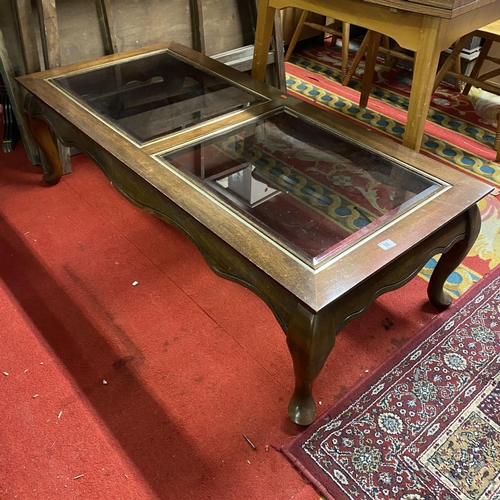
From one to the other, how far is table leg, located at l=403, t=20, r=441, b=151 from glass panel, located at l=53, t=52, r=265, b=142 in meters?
0.51

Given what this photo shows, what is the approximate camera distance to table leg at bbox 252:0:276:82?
79.7 inches

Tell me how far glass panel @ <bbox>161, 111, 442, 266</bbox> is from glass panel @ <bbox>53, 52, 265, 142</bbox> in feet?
0.54

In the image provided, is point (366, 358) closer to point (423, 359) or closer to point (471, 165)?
point (423, 359)

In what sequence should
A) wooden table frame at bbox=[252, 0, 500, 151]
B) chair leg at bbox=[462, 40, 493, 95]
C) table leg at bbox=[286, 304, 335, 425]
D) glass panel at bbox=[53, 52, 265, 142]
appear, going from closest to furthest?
table leg at bbox=[286, 304, 335, 425], wooden table frame at bbox=[252, 0, 500, 151], glass panel at bbox=[53, 52, 265, 142], chair leg at bbox=[462, 40, 493, 95]

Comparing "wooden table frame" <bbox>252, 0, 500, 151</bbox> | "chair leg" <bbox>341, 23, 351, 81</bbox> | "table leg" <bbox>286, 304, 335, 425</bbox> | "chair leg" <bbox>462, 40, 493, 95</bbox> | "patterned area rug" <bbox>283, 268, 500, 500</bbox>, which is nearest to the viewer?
"table leg" <bbox>286, 304, 335, 425</bbox>

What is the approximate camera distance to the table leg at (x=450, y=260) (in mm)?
1355

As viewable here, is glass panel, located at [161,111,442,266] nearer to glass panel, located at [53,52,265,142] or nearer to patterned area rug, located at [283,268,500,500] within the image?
glass panel, located at [53,52,265,142]

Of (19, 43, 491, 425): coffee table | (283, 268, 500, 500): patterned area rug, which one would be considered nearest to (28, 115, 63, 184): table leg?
(19, 43, 491, 425): coffee table

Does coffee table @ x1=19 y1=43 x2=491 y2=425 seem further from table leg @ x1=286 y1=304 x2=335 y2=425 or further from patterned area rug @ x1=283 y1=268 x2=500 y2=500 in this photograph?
patterned area rug @ x1=283 y1=268 x2=500 y2=500

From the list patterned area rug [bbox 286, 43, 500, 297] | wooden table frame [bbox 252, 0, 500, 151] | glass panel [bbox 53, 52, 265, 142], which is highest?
wooden table frame [bbox 252, 0, 500, 151]

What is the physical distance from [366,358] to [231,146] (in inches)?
29.8

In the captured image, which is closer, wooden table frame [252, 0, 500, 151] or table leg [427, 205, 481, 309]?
table leg [427, 205, 481, 309]

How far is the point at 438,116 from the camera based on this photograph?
2830 mm

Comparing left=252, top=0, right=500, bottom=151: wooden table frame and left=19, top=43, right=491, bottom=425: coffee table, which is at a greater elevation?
left=252, top=0, right=500, bottom=151: wooden table frame
